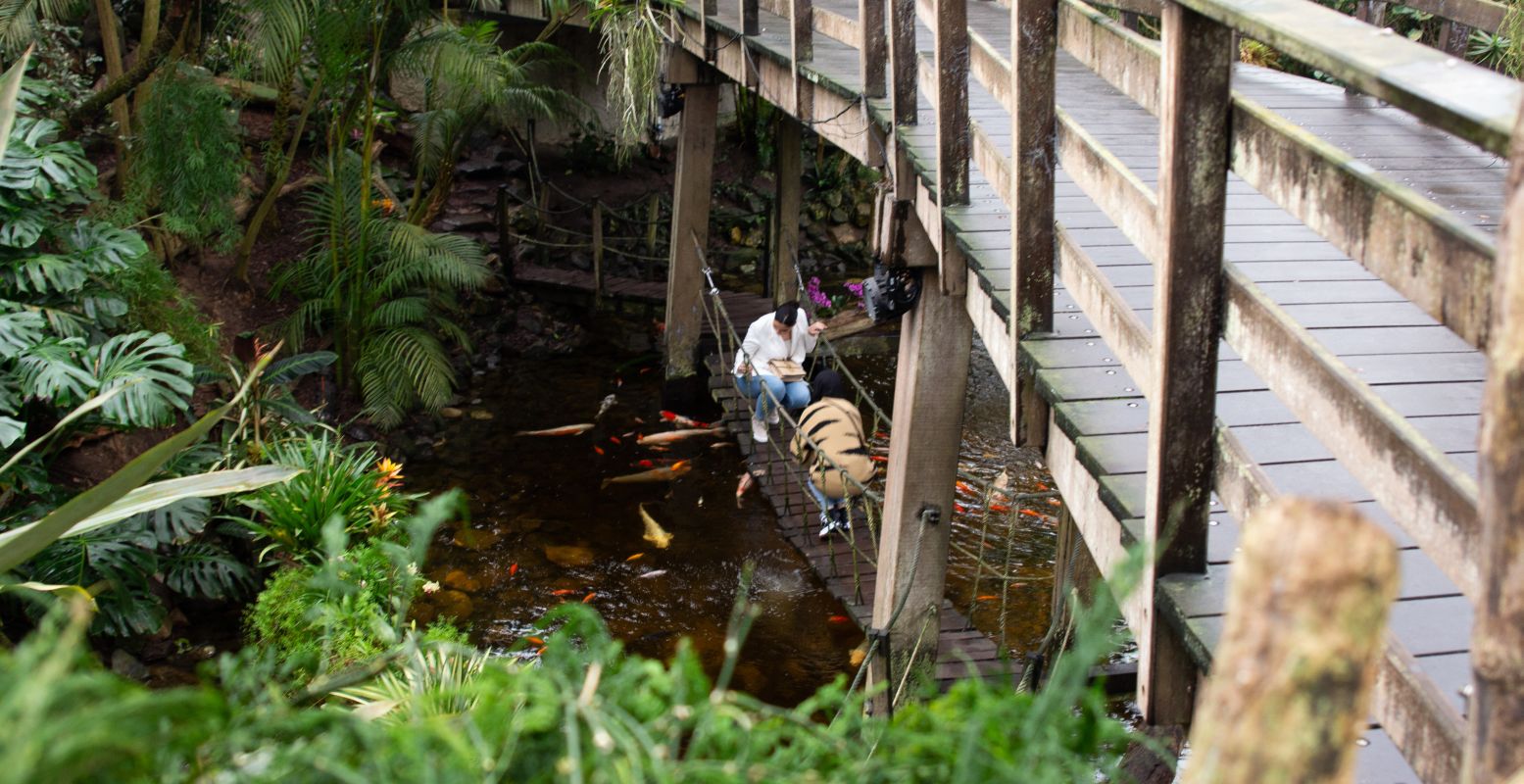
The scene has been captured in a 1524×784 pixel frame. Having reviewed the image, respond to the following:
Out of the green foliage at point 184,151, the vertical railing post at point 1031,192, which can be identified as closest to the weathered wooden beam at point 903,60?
the vertical railing post at point 1031,192

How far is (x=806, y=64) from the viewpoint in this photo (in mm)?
5898

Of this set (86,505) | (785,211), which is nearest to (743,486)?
(785,211)

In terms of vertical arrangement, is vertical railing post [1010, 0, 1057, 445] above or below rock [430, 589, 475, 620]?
above

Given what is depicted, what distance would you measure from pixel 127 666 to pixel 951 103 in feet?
15.3

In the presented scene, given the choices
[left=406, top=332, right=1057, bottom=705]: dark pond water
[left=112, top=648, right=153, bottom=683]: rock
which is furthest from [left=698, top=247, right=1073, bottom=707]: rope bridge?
[left=112, top=648, right=153, bottom=683]: rock

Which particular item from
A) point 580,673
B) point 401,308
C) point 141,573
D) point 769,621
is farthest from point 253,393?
point 580,673

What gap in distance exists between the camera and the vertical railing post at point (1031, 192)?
284 cm

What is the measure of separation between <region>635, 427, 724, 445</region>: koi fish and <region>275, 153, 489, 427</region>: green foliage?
1433 millimetres

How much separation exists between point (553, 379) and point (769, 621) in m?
4.12

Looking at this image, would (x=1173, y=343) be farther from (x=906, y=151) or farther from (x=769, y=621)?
(x=769, y=621)

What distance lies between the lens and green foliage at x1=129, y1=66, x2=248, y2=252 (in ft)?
25.3

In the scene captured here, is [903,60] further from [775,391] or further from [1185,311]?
[775,391]

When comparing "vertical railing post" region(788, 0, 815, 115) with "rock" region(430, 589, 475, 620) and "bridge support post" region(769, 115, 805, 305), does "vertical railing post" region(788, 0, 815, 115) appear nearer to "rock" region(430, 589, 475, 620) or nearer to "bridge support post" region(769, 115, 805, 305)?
"rock" region(430, 589, 475, 620)

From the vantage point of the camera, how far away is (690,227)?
383 inches
